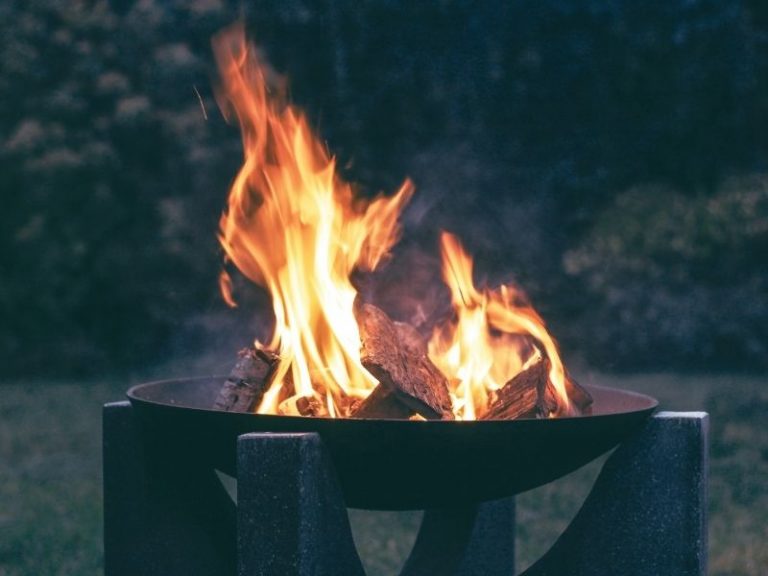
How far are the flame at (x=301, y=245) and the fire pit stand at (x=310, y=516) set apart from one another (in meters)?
0.34

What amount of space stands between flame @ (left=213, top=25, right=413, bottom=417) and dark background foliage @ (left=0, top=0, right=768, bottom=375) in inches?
257

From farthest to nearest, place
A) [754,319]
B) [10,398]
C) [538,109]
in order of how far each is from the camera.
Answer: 1. [538,109]
2. [754,319]
3. [10,398]

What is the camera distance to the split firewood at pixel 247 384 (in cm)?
281

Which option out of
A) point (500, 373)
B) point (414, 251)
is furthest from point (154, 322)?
point (500, 373)

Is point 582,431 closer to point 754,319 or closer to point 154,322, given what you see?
point 754,319

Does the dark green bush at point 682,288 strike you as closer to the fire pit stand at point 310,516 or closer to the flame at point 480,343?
Result: the flame at point 480,343

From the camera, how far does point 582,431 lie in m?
2.45

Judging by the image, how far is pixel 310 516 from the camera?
7.59 ft

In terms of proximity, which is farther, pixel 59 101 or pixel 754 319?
pixel 59 101

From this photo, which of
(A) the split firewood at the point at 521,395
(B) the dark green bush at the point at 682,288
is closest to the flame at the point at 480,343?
(A) the split firewood at the point at 521,395

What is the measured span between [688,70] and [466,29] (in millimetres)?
2518

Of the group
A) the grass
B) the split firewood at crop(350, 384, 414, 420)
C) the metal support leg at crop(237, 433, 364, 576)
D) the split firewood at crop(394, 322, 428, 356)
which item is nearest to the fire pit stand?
the metal support leg at crop(237, 433, 364, 576)

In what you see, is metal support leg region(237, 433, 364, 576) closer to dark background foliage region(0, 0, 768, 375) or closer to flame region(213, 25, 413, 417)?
flame region(213, 25, 413, 417)

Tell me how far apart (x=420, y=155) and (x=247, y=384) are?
7.86 m
